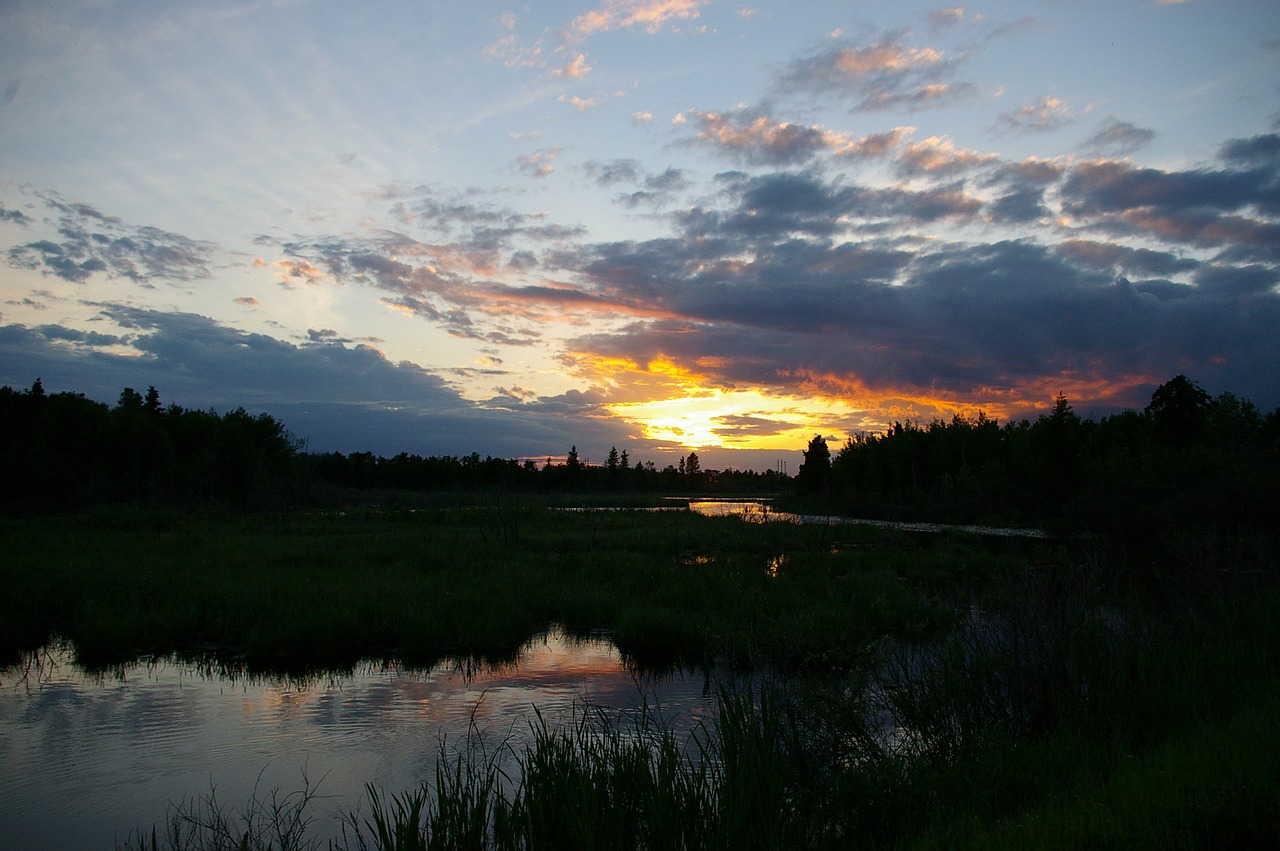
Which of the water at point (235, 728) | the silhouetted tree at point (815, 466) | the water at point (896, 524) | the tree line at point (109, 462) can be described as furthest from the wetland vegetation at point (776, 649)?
the silhouetted tree at point (815, 466)

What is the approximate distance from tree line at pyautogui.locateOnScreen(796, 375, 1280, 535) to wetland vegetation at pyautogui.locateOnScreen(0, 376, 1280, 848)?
0.42 meters

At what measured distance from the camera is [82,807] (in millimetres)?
7387

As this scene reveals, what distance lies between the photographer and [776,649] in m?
7.48

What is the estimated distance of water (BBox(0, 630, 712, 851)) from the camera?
745 centimetres

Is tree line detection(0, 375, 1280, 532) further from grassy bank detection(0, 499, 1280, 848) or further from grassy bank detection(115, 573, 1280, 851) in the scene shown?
grassy bank detection(115, 573, 1280, 851)

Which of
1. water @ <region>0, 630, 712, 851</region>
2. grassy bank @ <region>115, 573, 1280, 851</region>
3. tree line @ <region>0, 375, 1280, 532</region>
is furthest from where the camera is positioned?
tree line @ <region>0, 375, 1280, 532</region>

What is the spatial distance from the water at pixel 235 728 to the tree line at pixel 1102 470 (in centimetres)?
3087

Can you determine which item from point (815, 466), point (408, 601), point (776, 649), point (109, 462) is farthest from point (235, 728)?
point (815, 466)

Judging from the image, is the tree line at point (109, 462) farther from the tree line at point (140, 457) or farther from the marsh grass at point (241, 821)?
the marsh grass at point (241, 821)

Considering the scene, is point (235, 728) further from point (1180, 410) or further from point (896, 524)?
point (1180, 410)

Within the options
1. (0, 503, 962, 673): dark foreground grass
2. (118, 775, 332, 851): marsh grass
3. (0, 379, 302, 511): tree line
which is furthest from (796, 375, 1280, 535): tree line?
(0, 379, 302, 511): tree line

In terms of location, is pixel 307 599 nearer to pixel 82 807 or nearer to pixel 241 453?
pixel 82 807

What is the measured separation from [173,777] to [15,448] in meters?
46.5

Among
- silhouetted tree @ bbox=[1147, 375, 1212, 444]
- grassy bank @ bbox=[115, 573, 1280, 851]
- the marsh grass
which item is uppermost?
silhouetted tree @ bbox=[1147, 375, 1212, 444]
